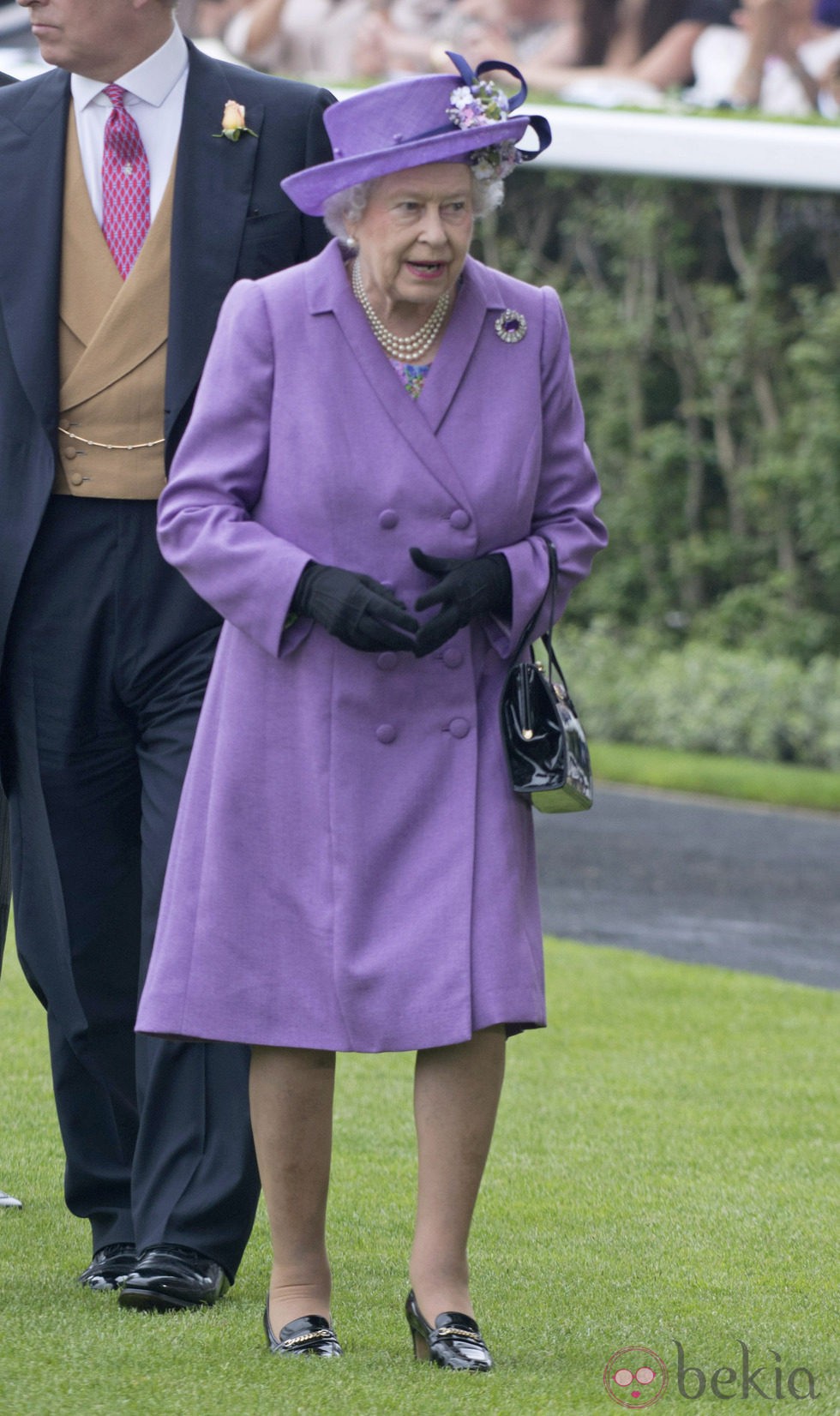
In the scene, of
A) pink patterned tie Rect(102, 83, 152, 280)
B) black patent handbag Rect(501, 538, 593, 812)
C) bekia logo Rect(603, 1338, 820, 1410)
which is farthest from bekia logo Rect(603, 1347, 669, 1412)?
pink patterned tie Rect(102, 83, 152, 280)

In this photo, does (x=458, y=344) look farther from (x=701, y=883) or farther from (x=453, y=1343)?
(x=701, y=883)

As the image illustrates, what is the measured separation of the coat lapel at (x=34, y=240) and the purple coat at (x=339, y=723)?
0.47 meters

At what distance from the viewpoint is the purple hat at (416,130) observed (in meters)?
3.28

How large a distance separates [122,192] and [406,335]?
742mm

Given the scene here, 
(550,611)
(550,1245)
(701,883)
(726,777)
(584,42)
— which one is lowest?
(726,777)

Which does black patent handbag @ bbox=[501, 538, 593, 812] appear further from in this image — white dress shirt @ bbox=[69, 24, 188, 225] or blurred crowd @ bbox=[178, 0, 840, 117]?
blurred crowd @ bbox=[178, 0, 840, 117]

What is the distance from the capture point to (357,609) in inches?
127

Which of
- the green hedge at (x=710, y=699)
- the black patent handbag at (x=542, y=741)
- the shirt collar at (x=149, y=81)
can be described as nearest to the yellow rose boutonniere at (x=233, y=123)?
the shirt collar at (x=149, y=81)

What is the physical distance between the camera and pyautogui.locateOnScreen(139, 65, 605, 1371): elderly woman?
10.9 ft

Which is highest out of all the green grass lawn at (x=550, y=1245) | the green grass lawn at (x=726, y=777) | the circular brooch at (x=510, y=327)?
the circular brooch at (x=510, y=327)

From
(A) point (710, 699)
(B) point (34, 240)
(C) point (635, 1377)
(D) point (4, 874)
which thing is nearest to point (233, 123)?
(B) point (34, 240)

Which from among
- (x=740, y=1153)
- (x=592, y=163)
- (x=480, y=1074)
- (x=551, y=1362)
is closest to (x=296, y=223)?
(x=480, y=1074)

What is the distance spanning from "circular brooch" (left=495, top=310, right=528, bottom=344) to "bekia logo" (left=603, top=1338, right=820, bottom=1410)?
5.11 ft

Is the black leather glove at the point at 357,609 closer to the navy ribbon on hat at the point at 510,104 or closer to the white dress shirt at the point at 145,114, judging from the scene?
the navy ribbon on hat at the point at 510,104
